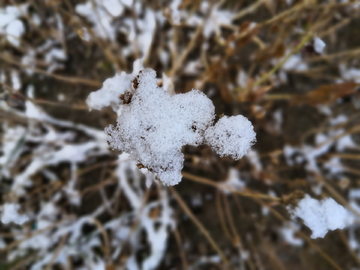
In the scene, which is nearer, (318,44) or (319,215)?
(319,215)

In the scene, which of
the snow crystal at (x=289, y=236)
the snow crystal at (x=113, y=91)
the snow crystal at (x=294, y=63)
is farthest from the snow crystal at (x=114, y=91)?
the snow crystal at (x=289, y=236)

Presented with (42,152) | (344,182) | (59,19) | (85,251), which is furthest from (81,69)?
(344,182)

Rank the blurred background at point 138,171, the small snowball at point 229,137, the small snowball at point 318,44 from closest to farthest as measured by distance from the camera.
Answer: the small snowball at point 229,137 < the small snowball at point 318,44 < the blurred background at point 138,171

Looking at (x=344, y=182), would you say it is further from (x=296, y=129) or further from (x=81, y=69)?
(x=81, y=69)

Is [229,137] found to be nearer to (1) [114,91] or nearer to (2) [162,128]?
(2) [162,128]

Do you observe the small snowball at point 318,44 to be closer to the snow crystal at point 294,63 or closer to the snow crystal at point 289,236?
the snow crystal at point 294,63

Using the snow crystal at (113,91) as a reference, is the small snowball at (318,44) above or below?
above

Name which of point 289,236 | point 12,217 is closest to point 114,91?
point 12,217

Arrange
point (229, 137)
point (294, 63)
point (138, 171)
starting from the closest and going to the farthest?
1. point (229, 137)
2. point (138, 171)
3. point (294, 63)
